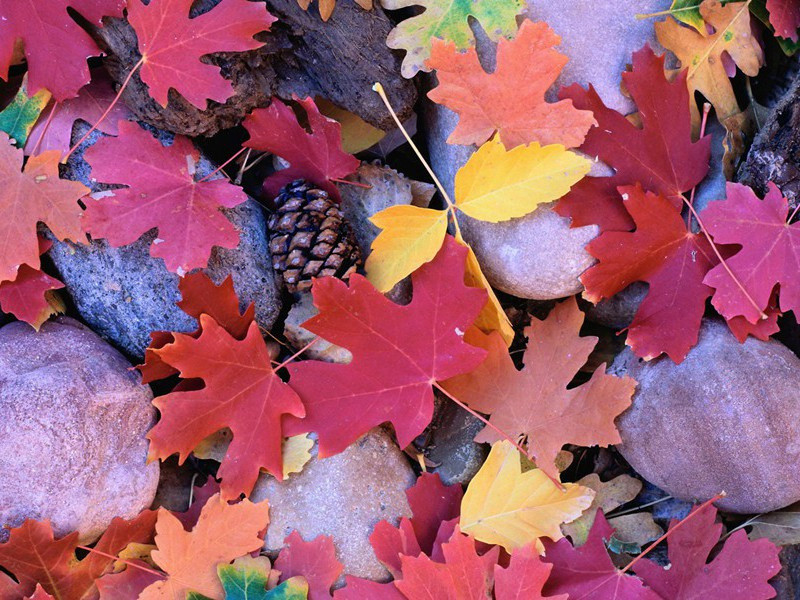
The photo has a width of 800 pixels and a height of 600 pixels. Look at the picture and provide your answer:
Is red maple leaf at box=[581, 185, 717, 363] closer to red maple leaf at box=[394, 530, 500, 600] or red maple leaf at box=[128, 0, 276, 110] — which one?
red maple leaf at box=[394, 530, 500, 600]

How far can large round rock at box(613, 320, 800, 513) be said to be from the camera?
1.31 m

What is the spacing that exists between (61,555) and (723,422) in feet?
3.79

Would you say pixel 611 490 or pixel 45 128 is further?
pixel 611 490

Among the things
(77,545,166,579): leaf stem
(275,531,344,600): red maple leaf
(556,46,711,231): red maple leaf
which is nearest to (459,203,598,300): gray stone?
(556,46,711,231): red maple leaf

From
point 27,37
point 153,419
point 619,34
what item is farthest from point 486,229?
point 27,37

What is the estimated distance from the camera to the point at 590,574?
134 cm

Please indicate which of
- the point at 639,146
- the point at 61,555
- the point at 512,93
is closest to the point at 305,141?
the point at 512,93

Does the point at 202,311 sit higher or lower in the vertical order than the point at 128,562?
higher

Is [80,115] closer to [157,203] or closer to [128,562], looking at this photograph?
[157,203]

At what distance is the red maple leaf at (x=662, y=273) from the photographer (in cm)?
134

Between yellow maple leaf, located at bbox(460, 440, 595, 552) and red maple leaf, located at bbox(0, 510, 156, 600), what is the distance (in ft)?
1.89

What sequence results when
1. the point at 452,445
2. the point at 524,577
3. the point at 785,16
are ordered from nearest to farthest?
1. the point at 524,577
2. the point at 785,16
3. the point at 452,445

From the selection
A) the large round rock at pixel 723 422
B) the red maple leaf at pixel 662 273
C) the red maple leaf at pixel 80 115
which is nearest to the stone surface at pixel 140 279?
the red maple leaf at pixel 80 115

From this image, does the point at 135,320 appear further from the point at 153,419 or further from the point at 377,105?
the point at 377,105
